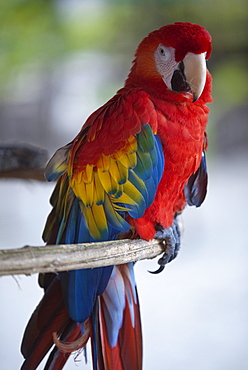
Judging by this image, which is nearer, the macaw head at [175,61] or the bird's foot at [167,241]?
the macaw head at [175,61]

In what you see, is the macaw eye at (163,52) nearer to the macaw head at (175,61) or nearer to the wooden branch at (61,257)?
the macaw head at (175,61)

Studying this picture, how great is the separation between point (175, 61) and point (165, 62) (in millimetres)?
28

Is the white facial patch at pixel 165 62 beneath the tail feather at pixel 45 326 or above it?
above

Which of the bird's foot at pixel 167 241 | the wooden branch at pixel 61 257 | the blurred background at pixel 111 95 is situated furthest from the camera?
the blurred background at pixel 111 95

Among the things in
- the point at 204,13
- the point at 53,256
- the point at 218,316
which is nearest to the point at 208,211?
the point at 218,316

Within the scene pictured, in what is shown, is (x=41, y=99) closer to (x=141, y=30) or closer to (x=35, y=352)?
(x=141, y=30)

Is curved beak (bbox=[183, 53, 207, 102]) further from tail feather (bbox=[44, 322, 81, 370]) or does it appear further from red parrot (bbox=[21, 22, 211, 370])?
tail feather (bbox=[44, 322, 81, 370])

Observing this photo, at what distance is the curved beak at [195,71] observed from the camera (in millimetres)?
852

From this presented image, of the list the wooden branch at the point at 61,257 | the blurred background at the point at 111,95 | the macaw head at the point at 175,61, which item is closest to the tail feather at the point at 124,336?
the wooden branch at the point at 61,257

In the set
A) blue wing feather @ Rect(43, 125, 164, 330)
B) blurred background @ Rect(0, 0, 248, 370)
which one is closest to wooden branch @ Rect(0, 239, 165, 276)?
blue wing feather @ Rect(43, 125, 164, 330)

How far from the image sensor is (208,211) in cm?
244

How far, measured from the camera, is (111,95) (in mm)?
2307

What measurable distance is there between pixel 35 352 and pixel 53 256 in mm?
418

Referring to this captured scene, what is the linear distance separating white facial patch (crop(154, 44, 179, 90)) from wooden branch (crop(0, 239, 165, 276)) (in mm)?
350
